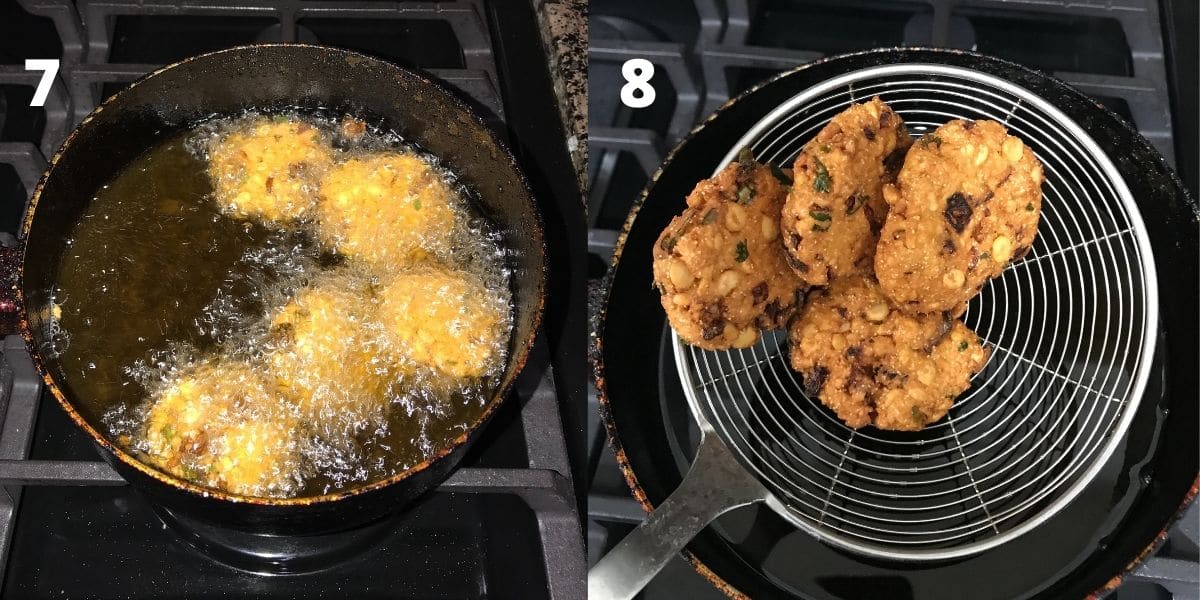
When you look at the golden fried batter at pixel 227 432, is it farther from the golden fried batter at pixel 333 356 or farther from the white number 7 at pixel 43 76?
the white number 7 at pixel 43 76

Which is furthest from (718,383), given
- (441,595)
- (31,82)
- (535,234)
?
(31,82)

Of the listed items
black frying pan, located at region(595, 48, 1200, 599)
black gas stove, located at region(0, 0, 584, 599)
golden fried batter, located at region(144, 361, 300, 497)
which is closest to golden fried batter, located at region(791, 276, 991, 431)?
black frying pan, located at region(595, 48, 1200, 599)

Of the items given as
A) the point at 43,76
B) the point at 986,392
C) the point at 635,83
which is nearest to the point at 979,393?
the point at 986,392

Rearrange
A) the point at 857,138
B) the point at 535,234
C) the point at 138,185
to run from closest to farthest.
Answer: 1. the point at 857,138
2. the point at 535,234
3. the point at 138,185

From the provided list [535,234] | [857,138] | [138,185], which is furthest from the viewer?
[138,185]

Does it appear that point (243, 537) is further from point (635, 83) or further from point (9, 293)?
point (635, 83)

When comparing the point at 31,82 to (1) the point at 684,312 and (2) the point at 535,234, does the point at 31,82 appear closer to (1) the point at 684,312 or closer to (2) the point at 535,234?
(2) the point at 535,234

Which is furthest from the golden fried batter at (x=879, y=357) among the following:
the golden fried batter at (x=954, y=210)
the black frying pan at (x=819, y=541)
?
the black frying pan at (x=819, y=541)
